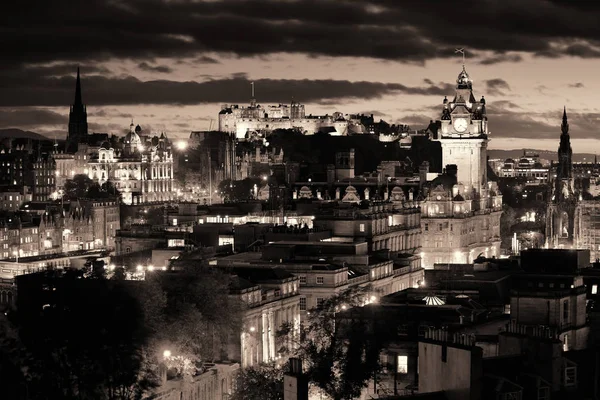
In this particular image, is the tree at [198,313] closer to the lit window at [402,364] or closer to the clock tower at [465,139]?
the lit window at [402,364]

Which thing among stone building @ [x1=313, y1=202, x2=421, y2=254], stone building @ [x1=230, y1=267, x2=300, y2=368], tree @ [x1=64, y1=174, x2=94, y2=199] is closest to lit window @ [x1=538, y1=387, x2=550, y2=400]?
stone building @ [x1=230, y1=267, x2=300, y2=368]

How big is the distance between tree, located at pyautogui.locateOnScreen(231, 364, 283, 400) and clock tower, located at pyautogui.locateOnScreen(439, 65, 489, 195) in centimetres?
8904

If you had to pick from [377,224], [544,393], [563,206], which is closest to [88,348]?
[544,393]

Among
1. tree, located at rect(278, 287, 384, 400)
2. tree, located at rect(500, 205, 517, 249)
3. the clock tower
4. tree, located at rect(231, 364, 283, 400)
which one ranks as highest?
the clock tower

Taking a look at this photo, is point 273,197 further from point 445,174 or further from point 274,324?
point 274,324

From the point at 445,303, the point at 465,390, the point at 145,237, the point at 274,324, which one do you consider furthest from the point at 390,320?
the point at 145,237

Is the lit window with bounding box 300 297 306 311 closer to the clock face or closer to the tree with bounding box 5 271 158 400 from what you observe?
the tree with bounding box 5 271 158 400

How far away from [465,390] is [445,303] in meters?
28.6

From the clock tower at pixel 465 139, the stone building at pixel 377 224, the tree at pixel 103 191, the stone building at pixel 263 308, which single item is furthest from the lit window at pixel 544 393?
the tree at pixel 103 191

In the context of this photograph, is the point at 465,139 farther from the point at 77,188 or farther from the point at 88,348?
the point at 88,348

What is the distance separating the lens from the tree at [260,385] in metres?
57.5

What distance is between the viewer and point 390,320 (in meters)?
64.0

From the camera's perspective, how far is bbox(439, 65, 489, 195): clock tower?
5851 inches

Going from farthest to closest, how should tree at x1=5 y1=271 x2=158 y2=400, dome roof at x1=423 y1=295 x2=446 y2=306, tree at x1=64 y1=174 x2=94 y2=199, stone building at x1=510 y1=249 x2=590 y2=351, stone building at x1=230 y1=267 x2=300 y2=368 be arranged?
tree at x1=64 y1=174 x2=94 y2=199 < stone building at x1=230 y1=267 x2=300 y2=368 < dome roof at x1=423 y1=295 x2=446 y2=306 < stone building at x1=510 y1=249 x2=590 y2=351 < tree at x1=5 y1=271 x2=158 y2=400
